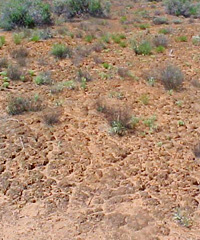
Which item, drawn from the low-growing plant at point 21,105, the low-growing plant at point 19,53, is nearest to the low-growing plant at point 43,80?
the low-growing plant at point 21,105

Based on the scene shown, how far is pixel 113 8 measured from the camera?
21.3 meters

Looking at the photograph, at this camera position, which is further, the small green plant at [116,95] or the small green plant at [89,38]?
the small green plant at [89,38]

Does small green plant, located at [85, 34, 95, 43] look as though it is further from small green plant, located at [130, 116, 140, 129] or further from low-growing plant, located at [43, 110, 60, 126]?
small green plant, located at [130, 116, 140, 129]

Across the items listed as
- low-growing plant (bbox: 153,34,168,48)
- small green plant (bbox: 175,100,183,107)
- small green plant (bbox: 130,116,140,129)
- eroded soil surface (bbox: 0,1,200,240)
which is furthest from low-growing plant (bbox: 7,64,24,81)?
low-growing plant (bbox: 153,34,168,48)

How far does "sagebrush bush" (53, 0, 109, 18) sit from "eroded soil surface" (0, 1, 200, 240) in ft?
31.3

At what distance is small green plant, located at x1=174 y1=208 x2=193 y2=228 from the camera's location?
15.7 ft

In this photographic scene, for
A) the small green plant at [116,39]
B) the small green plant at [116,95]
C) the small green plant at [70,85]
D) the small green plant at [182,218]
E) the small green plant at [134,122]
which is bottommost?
the small green plant at [116,39]

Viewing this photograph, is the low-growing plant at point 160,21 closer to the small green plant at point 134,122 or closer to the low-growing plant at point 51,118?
the small green plant at point 134,122

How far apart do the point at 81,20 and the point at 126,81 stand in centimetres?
918

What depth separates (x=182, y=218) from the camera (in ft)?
16.0

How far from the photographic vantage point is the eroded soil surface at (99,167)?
190 inches

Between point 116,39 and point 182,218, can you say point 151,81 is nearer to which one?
point 116,39

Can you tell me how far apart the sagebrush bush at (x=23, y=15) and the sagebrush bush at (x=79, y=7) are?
2268mm

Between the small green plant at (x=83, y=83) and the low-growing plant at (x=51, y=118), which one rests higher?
the low-growing plant at (x=51, y=118)
